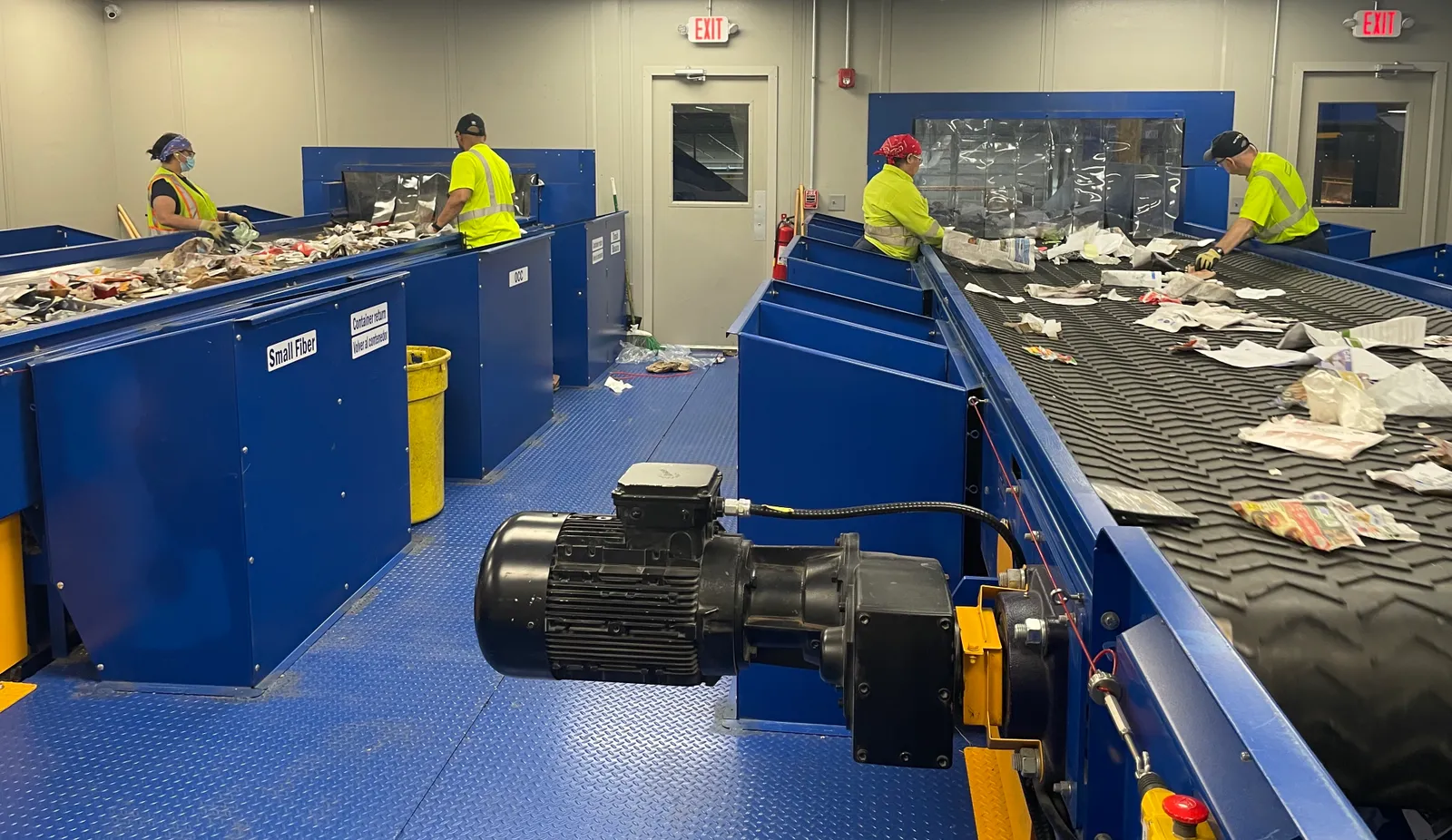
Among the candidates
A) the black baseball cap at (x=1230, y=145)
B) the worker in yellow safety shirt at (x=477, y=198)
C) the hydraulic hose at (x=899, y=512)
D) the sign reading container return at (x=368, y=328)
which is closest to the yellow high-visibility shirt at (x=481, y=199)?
the worker in yellow safety shirt at (x=477, y=198)

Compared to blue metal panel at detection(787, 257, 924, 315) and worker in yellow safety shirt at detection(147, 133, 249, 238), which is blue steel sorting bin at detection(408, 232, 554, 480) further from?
worker in yellow safety shirt at detection(147, 133, 249, 238)

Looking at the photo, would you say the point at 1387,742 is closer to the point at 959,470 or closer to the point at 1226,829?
the point at 1226,829

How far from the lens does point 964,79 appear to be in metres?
8.16

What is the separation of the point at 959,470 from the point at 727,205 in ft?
20.5

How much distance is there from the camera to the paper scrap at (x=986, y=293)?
3.64 m

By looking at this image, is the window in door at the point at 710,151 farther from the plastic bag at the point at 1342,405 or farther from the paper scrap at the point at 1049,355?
the plastic bag at the point at 1342,405

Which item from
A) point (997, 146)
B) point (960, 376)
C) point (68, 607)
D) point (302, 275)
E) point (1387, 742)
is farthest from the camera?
point (997, 146)

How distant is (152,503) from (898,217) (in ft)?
12.2

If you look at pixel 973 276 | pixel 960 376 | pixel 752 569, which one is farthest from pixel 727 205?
pixel 752 569

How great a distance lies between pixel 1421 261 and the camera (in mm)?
6035

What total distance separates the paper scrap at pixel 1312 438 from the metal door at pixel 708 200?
6.78 metres

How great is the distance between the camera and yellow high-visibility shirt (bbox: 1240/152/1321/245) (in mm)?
5344

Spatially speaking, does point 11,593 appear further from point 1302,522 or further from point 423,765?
point 1302,522

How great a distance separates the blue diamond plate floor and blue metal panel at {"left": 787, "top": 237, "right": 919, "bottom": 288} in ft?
8.45
